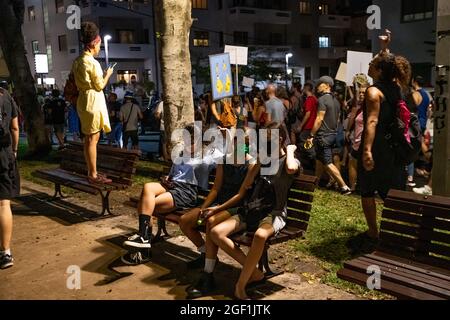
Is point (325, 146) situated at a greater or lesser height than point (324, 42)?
lesser

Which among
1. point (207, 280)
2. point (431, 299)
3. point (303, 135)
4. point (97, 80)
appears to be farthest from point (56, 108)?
point (431, 299)

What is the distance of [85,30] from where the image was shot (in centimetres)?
577

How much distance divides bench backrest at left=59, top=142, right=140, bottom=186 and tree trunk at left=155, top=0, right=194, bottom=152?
0.82 m

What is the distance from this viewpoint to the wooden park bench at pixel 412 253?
134 inches

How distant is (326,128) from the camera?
27.0 feet

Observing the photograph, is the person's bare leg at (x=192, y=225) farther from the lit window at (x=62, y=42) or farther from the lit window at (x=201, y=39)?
the lit window at (x=62, y=42)

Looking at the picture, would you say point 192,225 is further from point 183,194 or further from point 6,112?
point 6,112

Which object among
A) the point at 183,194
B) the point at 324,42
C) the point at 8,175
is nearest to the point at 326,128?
the point at 183,194

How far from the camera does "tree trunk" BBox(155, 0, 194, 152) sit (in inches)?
278

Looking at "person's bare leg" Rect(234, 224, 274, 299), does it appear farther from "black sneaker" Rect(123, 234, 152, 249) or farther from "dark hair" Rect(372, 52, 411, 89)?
"dark hair" Rect(372, 52, 411, 89)

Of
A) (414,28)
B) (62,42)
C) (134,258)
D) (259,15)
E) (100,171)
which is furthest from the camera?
(259,15)

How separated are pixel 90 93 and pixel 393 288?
166 inches

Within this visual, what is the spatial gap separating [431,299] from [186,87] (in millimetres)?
5000

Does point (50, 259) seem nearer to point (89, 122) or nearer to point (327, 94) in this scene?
point (89, 122)
